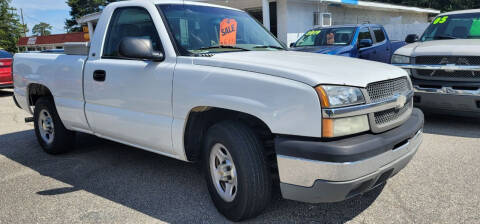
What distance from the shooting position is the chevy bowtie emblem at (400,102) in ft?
9.92

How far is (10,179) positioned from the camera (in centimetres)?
433

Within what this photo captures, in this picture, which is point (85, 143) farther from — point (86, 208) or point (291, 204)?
point (291, 204)

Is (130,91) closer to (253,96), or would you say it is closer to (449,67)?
(253,96)

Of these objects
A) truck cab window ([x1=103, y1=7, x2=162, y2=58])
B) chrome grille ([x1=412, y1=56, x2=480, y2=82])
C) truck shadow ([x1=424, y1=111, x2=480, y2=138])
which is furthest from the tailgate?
truck shadow ([x1=424, y1=111, x2=480, y2=138])

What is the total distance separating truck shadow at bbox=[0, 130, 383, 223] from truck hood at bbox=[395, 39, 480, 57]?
10.4ft

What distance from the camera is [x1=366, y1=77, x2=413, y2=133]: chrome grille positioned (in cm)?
278

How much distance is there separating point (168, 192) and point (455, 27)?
6.11 metres

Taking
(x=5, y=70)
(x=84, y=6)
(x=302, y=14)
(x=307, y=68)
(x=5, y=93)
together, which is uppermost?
(x=84, y=6)

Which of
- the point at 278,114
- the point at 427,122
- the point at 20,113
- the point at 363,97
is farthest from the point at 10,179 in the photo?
the point at 427,122

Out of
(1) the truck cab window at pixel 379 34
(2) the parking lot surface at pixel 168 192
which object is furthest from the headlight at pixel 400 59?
(1) the truck cab window at pixel 379 34

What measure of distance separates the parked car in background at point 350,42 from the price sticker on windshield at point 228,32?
4.77m

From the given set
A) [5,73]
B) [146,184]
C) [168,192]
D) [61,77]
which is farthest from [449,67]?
[5,73]

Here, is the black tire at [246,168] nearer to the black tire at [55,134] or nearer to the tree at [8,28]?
the black tire at [55,134]

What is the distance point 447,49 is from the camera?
19.0 ft
